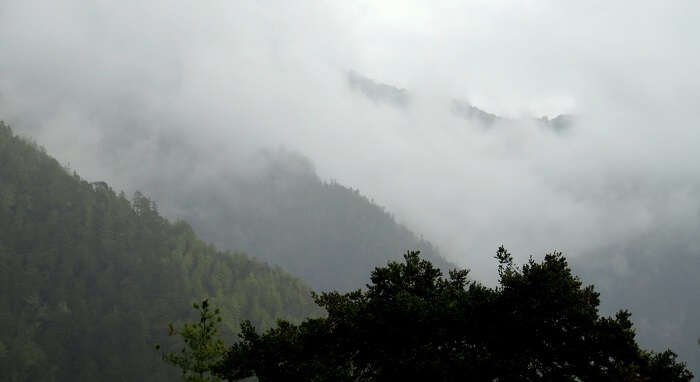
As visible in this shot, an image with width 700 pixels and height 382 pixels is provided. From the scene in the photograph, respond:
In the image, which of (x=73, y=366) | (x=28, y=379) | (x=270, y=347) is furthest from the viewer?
(x=73, y=366)

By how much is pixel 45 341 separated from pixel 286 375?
→ 198 metres

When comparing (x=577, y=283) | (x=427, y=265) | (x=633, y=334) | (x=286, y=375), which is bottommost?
(x=286, y=375)

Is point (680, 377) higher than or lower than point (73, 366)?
lower

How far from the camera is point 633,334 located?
22891 mm

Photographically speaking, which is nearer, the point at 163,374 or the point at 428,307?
the point at 428,307

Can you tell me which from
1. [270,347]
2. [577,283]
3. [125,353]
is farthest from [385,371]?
[125,353]

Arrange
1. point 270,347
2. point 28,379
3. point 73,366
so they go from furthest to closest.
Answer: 1. point 73,366
2. point 28,379
3. point 270,347

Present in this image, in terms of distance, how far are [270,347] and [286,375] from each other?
1.68 metres

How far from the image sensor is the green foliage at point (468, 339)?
2341 cm

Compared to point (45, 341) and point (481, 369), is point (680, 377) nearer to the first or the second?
point (481, 369)

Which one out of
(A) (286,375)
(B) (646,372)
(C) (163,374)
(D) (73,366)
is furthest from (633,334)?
(D) (73,366)

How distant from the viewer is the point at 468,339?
26094 mm

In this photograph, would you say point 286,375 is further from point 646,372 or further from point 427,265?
point 646,372

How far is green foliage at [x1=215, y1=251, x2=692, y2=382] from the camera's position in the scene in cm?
2341
